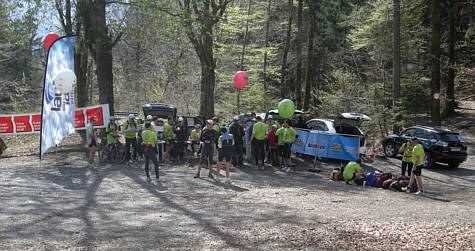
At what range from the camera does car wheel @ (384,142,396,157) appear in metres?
17.6

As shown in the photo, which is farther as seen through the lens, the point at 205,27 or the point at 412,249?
the point at 205,27

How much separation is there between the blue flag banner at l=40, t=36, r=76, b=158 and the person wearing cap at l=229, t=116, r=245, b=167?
5.61 m

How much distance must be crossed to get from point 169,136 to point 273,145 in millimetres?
4239

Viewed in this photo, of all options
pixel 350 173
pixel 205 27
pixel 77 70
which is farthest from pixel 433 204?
pixel 77 70

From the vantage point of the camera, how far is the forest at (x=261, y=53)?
60.1 feet

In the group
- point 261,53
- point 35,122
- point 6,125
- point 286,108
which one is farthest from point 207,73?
point 261,53

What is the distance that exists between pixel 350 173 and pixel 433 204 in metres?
3.06

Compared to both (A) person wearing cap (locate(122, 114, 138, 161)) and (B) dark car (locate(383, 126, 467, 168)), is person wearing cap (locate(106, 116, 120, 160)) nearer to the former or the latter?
(A) person wearing cap (locate(122, 114, 138, 161))

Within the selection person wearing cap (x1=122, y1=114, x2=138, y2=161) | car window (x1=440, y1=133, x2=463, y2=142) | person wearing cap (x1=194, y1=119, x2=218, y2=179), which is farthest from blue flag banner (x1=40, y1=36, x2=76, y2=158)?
car window (x1=440, y1=133, x2=463, y2=142)

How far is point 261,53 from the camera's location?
105 ft

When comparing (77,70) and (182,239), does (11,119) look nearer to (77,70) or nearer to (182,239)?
(77,70)

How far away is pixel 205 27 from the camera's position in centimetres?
1788

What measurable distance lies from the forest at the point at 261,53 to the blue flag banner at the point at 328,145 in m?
4.93

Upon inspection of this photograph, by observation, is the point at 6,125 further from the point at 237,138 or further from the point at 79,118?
the point at 237,138
